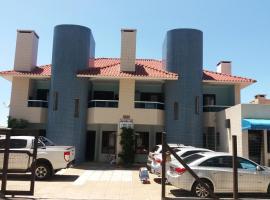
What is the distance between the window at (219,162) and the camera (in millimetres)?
12859

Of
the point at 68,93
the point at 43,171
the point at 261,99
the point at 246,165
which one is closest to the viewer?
the point at 246,165

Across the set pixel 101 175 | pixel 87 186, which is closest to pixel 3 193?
pixel 87 186

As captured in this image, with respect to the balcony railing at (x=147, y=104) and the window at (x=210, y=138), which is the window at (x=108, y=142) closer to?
the balcony railing at (x=147, y=104)

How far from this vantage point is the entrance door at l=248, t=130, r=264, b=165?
21.1m

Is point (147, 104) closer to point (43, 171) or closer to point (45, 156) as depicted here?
point (45, 156)

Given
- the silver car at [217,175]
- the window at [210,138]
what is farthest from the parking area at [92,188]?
the window at [210,138]

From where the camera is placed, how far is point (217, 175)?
12.7 m

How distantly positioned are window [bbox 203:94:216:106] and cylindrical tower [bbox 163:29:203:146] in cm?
209

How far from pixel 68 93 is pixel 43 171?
34.3 feet

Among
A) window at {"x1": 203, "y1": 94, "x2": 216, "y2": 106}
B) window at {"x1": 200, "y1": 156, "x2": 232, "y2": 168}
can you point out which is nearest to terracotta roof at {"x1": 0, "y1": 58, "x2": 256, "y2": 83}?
window at {"x1": 203, "y1": 94, "x2": 216, "y2": 106}

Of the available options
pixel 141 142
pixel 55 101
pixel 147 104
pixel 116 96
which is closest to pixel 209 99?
pixel 147 104

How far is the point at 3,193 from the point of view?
10.6m

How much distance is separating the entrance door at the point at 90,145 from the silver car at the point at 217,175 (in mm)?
15797

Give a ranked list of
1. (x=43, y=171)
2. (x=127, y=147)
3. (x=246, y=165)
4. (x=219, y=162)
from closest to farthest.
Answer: (x=219, y=162) → (x=246, y=165) → (x=43, y=171) → (x=127, y=147)
